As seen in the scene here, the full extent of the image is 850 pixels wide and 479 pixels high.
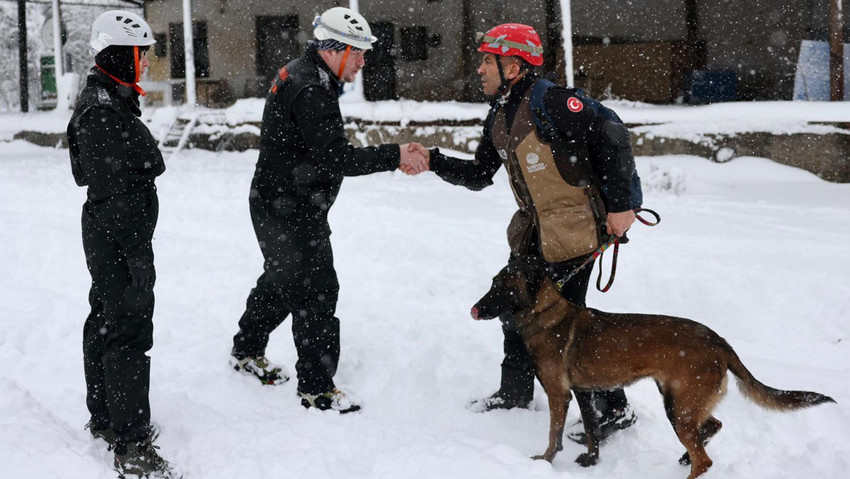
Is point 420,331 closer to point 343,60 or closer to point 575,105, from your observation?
point 343,60

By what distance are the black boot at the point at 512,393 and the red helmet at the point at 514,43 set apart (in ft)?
5.43

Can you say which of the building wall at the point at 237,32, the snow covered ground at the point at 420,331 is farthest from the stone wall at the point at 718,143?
the building wall at the point at 237,32

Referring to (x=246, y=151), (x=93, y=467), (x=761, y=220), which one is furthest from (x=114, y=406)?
(x=246, y=151)

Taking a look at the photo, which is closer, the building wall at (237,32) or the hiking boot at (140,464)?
the hiking boot at (140,464)

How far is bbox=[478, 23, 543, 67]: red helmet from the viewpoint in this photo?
3.71 meters

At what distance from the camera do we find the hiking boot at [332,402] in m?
4.18

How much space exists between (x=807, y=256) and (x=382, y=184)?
608 centimetres

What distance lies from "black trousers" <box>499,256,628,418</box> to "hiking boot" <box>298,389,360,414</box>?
0.85 m

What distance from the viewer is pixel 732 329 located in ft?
18.1

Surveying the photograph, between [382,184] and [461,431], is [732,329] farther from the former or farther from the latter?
[382,184]

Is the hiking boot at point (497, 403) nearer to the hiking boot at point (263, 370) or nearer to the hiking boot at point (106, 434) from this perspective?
the hiking boot at point (263, 370)

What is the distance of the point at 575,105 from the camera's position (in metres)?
3.59

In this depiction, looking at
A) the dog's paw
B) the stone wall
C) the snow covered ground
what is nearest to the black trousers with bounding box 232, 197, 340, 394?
the snow covered ground

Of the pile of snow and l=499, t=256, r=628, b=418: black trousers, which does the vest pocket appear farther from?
the pile of snow
